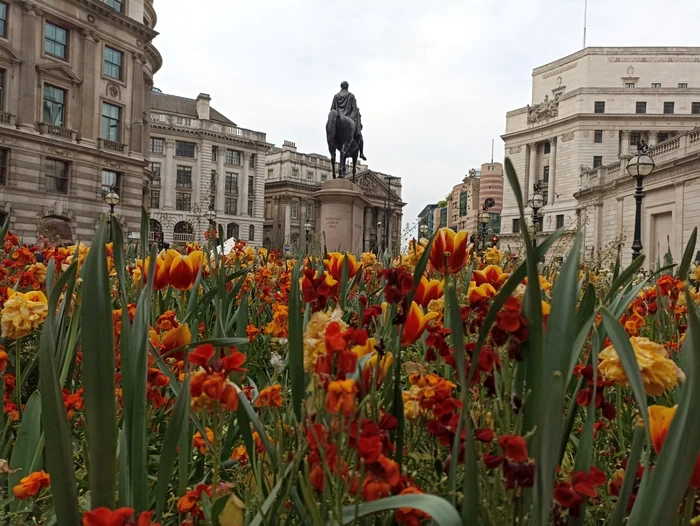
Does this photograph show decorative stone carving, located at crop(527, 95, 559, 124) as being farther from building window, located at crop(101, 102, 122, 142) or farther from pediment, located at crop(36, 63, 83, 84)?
pediment, located at crop(36, 63, 83, 84)

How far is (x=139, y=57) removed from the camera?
102ft

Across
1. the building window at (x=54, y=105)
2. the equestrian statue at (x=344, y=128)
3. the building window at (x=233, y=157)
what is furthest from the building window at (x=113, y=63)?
the building window at (x=233, y=157)

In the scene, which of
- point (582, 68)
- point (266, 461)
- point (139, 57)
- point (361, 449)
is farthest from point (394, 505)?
point (582, 68)

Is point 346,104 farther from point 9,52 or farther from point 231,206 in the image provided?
point 231,206

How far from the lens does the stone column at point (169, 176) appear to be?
56750 mm

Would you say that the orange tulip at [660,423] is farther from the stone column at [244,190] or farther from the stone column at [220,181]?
the stone column at [244,190]

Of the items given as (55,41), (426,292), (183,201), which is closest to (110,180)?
(55,41)

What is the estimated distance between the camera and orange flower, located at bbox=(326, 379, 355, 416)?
0.70 metres

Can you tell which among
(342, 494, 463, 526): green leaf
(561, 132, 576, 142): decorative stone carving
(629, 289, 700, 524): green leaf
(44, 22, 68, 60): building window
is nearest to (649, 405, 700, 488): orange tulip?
(629, 289, 700, 524): green leaf

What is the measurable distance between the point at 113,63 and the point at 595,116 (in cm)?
4082

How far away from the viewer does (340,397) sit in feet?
2.36

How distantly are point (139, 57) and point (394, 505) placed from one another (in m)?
34.9

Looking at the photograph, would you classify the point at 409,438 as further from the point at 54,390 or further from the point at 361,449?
the point at 54,390

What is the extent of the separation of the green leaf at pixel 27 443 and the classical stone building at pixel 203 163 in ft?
174
